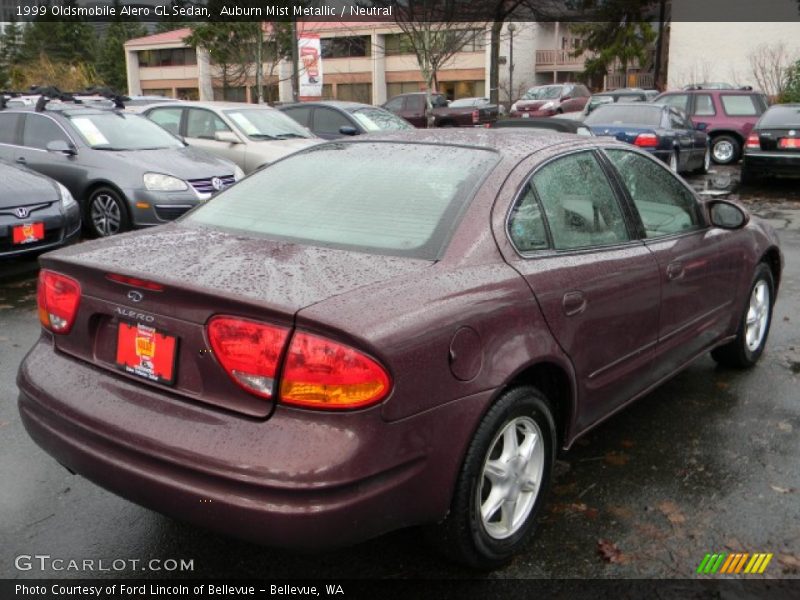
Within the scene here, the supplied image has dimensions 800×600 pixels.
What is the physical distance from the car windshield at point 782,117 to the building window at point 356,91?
134ft

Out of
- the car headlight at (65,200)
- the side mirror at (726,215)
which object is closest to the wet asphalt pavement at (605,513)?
the side mirror at (726,215)

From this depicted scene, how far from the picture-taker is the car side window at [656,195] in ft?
12.6

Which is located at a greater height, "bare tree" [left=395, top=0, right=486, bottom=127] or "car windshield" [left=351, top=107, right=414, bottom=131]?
"bare tree" [left=395, top=0, right=486, bottom=127]

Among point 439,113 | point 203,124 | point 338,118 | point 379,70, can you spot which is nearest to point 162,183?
point 203,124

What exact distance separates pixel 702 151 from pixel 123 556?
14416mm

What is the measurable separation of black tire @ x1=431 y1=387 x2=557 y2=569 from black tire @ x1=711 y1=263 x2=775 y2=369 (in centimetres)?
222

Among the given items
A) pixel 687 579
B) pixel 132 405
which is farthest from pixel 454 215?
pixel 687 579

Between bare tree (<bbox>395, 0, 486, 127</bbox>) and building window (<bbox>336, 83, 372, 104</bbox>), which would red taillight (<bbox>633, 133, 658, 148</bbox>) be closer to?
bare tree (<bbox>395, 0, 486, 127</bbox>)

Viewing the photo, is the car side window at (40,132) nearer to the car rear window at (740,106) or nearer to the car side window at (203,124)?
the car side window at (203,124)

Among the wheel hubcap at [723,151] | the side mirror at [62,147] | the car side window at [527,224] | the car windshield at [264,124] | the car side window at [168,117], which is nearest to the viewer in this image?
the car side window at [527,224]

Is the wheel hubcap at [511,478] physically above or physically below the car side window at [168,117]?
below

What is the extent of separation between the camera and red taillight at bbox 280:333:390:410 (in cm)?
230

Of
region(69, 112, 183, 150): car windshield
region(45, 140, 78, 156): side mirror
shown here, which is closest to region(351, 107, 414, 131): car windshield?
region(69, 112, 183, 150): car windshield

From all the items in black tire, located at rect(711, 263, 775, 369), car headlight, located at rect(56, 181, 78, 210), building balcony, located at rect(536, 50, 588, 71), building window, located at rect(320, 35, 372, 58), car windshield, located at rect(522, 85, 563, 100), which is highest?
building window, located at rect(320, 35, 372, 58)
